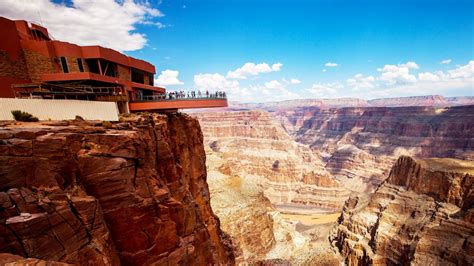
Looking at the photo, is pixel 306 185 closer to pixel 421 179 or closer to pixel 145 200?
pixel 421 179

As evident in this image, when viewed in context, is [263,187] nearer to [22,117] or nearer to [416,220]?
[416,220]

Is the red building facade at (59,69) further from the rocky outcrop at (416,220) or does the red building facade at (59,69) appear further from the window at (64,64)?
the rocky outcrop at (416,220)

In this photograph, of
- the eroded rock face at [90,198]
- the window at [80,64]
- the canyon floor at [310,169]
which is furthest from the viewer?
the canyon floor at [310,169]

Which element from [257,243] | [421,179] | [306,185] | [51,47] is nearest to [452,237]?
[421,179]

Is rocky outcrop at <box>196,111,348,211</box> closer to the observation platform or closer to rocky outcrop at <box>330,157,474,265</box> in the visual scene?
rocky outcrop at <box>330,157,474,265</box>

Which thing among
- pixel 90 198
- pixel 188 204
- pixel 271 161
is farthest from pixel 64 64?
pixel 271 161

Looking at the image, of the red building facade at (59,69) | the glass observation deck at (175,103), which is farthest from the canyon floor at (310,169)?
the red building facade at (59,69)
